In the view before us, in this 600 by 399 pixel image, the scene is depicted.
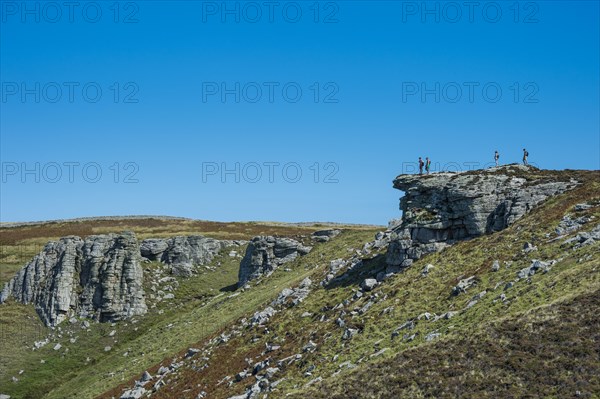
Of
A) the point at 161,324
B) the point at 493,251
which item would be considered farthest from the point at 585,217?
the point at 161,324

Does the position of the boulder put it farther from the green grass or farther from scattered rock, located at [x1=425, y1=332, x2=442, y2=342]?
scattered rock, located at [x1=425, y1=332, x2=442, y2=342]

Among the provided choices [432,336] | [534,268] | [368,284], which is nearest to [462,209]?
[368,284]

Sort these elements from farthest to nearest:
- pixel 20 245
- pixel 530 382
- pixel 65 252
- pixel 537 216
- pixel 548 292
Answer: pixel 20 245, pixel 65 252, pixel 537 216, pixel 548 292, pixel 530 382

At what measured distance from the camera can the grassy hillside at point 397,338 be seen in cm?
2572

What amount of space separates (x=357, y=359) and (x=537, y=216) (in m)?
21.2

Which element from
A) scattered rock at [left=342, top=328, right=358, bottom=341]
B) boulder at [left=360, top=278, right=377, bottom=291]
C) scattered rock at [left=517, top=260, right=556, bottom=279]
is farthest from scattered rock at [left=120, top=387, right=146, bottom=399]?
scattered rock at [left=517, top=260, right=556, bottom=279]

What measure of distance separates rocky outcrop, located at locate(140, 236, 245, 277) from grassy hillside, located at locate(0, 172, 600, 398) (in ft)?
55.8

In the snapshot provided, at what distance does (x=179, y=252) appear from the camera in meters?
86.4

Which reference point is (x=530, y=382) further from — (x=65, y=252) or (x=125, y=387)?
(x=65, y=252)

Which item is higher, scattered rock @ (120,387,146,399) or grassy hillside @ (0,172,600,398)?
grassy hillside @ (0,172,600,398)

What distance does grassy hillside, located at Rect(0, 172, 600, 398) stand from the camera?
25.7 m

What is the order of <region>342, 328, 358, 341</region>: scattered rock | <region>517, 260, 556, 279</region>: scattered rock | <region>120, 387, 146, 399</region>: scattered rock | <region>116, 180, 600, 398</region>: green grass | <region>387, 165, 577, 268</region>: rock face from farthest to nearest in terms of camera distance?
<region>387, 165, 577, 268</region>: rock face → <region>120, 387, 146, 399</region>: scattered rock → <region>342, 328, 358, 341</region>: scattered rock → <region>517, 260, 556, 279</region>: scattered rock → <region>116, 180, 600, 398</region>: green grass

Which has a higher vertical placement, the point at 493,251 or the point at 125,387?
the point at 493,251

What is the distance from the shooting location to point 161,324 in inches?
2689
